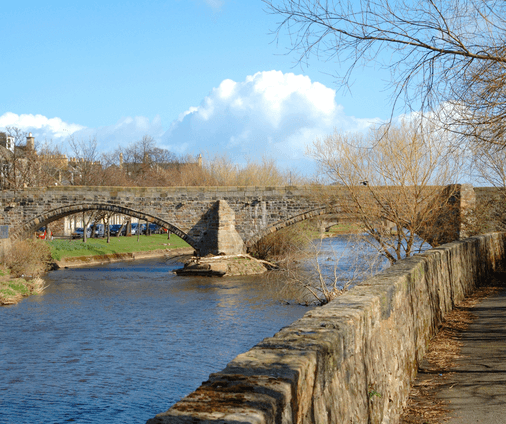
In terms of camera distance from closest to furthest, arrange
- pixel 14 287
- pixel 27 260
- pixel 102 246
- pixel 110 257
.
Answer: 1. pixel 14 287
2. pixel 27 260
3. pixel 110 257
4. pixel 102 246

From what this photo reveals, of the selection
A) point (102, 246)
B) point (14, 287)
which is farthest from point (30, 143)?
point (14, 287)

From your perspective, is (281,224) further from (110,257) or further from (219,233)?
(110,257)

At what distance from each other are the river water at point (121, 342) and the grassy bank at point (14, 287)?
16.8 inches

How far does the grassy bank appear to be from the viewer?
61.7ft

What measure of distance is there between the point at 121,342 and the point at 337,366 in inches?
462

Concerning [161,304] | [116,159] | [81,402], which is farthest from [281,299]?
[116,159]

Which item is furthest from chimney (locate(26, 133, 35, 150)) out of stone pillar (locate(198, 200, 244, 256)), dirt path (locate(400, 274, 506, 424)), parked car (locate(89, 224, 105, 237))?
dirt path (locate(400, 274, 506, 424))

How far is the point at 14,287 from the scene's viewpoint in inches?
809

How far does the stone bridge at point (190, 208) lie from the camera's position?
29.9m

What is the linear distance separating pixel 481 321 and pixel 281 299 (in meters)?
11.4

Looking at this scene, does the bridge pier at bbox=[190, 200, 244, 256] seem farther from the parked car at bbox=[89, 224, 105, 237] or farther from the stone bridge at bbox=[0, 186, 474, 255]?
the parked car at bbox=[89, 224, 105, 237]

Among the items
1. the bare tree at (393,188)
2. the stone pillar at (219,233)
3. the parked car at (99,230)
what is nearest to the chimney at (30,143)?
the parked car at (99,230)

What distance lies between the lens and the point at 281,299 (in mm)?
19156

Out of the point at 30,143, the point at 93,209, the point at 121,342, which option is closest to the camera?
the point at 121,342
